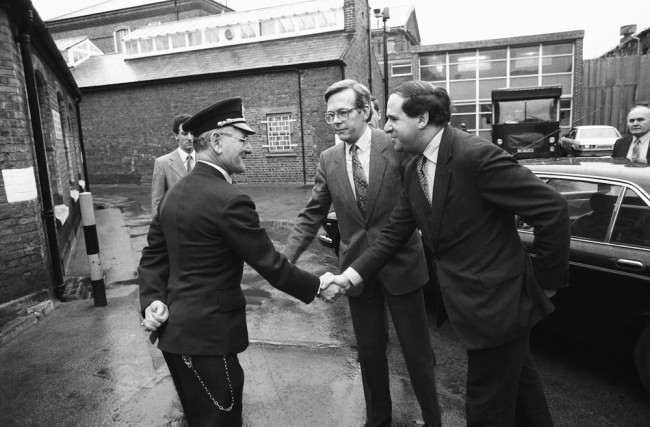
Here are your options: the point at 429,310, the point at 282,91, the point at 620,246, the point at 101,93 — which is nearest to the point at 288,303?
the point at 429,310

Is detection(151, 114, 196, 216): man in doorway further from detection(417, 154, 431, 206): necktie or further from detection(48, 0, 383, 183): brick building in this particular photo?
detection(48, 0, 383, 183): brick building

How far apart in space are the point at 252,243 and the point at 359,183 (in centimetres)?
113

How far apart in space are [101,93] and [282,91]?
960cm

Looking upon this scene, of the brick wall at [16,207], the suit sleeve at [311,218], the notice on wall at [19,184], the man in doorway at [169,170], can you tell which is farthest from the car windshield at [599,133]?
the notice on wall at [19,184]

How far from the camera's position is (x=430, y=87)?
2500 millimetres

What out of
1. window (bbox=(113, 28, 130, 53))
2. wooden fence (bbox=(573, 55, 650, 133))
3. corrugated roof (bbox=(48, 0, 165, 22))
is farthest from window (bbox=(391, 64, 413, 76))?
window (bbox=(113, 28, 130, 53))

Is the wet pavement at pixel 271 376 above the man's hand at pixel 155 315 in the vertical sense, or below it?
below

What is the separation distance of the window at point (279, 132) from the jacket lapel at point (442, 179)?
18.7 metres

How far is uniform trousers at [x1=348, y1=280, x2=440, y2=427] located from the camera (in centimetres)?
305

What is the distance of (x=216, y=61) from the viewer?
23.0 meters

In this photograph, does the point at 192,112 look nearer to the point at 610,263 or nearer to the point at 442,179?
the point at 610,263

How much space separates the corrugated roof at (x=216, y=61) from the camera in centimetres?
2095

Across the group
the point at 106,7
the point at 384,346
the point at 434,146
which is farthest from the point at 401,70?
the point at 434,146

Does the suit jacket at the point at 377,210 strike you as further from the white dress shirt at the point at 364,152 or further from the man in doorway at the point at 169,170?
the man in doorway at the point at 169,170
